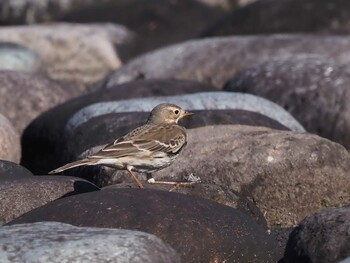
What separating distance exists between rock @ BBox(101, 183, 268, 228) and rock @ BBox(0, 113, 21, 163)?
3.62m

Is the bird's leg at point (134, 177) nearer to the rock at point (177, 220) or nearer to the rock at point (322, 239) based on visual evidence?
the rock at point (177, 220)

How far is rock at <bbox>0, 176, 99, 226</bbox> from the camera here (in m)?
10.7

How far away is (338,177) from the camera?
12.1 meters

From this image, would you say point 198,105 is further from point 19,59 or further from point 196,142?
point 19,59

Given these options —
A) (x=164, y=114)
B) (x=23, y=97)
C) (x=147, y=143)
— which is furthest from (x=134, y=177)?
(x=23, y=97)

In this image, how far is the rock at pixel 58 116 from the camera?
629 inches

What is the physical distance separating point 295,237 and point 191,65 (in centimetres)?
1107

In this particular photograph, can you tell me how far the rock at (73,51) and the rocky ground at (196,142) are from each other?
0.03 m

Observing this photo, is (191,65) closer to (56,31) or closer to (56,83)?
(56,83)

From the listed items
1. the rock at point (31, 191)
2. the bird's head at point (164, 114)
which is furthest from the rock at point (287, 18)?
the rock at point (31, 191)

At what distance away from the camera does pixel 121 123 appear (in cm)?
1380

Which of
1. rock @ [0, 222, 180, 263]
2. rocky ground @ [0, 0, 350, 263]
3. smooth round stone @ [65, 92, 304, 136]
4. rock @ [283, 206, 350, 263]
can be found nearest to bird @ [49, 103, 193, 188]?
rocky ground @ [0, 0, 350, 263]

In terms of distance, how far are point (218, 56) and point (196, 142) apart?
26.6 ft

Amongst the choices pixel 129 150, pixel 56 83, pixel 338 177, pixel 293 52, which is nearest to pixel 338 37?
pixel 293 52
